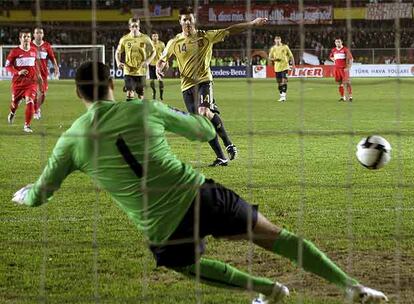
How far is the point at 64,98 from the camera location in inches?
1005

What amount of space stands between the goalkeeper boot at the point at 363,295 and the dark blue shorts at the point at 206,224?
2.28 feet

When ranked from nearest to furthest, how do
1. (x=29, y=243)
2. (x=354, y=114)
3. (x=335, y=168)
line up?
(x=29, y=243) < (x=335, y=168) < (x=354, y=114)

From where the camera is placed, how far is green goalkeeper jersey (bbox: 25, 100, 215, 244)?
Answer: 4141mm

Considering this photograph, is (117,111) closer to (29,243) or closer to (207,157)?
(29,243)

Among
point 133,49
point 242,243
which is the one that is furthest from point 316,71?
point 242,243

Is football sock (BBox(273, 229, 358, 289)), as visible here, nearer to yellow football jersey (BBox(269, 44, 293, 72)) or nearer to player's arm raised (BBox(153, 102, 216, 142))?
player's arm raised (BBox(153, 102, 216, 142))

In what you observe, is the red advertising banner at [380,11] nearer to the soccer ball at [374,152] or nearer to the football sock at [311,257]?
the soccer ball at [374,152]

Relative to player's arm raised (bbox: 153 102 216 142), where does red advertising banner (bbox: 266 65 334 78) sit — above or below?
below

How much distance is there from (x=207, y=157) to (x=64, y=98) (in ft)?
49.2

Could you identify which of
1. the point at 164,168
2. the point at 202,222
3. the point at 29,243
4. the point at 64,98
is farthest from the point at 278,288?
the point at 64,98

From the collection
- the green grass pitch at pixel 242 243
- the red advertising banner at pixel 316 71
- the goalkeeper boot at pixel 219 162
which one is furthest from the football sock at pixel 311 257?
the red advertising banner at pixel 316 71

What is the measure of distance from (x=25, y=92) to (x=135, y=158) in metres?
11.6

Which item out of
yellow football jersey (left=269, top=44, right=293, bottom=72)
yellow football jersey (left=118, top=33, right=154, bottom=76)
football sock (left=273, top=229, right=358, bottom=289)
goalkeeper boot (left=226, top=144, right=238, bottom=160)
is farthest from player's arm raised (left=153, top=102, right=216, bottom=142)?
yellow football jersey (left=269, top=44, right=293, bottom=72)

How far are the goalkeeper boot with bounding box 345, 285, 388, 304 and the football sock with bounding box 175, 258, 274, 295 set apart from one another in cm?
45
